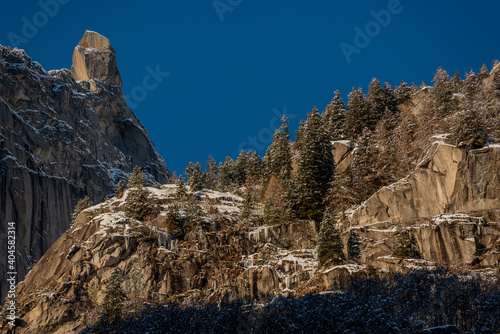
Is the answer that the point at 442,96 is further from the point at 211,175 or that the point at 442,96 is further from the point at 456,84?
the point at 211,175

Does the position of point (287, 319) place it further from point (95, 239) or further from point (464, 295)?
point (95, 239)

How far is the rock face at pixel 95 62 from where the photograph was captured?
492 ft

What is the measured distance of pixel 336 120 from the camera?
66.4 meters

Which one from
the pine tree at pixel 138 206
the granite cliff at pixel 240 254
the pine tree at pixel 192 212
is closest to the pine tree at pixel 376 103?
the granite cliff at pixel 240 254

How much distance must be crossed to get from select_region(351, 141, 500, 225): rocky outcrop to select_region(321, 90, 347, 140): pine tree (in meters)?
19.7

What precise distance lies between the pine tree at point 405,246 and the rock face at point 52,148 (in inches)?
2781

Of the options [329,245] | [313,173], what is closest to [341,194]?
[313,173]

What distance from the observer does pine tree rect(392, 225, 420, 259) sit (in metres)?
37.7

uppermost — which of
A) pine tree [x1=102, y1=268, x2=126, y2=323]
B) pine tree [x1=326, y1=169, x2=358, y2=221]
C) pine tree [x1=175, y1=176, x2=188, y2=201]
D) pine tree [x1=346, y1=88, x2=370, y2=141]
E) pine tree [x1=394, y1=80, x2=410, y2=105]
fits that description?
pine tree [x1=394, y1=80, x2=410, y2=105]

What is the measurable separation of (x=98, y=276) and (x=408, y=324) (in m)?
31.9

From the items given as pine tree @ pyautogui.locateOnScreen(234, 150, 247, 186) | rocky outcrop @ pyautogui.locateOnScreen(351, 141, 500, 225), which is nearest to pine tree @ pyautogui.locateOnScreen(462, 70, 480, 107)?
rocky outcrop @ pyautogui.locateOnScreen(351, 141, 500, 225)

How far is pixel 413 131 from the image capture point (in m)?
56.5

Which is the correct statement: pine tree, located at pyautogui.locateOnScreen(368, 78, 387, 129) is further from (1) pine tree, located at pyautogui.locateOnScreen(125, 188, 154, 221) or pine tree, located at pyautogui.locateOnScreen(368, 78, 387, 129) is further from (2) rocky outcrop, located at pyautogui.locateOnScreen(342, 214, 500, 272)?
(1) pine tree, located at pyautogui.locateOnScreen(125, 188, 154, 221)

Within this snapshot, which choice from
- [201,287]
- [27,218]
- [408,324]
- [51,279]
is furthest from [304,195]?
[27,218]
